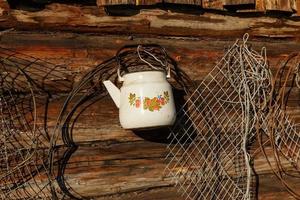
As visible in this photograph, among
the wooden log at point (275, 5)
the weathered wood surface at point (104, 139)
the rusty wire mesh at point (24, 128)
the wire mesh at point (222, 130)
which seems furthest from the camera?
the wooden log at point (275, 5)

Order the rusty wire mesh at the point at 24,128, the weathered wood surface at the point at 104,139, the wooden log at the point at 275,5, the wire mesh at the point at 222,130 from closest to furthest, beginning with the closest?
the rusty wire mesh at the point at 24,128, the weathered wood surface at the point at 104,139, the wire mesh at the point at 222,130, the wooden log at the point at 275,5

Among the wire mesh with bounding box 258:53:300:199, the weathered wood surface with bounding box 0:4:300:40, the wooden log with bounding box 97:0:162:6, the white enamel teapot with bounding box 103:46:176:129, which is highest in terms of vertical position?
the wooden log with bounding box 97:0:162:6

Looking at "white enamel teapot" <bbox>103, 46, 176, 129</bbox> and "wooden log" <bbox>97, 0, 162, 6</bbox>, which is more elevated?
"wooden log" <bbox>97, 0, 162, 6</bbox>

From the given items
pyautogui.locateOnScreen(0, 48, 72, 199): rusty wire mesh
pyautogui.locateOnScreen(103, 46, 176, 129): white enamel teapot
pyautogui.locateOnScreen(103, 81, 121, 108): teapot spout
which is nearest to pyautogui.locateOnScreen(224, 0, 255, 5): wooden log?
pyautogui.locateOnScreen(103, 46, 176, 129): white enamel teapot

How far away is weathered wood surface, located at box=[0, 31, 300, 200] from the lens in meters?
1.79

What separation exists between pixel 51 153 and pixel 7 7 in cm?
49

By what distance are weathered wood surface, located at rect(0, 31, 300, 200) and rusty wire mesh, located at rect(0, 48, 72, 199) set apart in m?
0.04

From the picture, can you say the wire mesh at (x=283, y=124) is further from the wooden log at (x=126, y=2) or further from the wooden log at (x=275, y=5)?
the wooden log at (x=126, y=2)

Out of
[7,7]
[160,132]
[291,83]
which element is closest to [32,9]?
[7,7]

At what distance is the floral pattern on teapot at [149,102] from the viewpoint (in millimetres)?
1729

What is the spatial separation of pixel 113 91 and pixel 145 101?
0.14 m

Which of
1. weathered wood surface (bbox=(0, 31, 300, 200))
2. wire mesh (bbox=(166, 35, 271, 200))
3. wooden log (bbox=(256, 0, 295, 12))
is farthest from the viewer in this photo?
wooden log (bbox=(256, 0, 295, 12))

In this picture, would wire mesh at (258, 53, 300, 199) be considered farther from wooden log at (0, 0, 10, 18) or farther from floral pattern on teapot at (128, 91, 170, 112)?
wooden log at (0, 0, 10, 18)

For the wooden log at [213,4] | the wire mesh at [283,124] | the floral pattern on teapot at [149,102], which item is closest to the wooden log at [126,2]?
the wooden log at [213,4]
